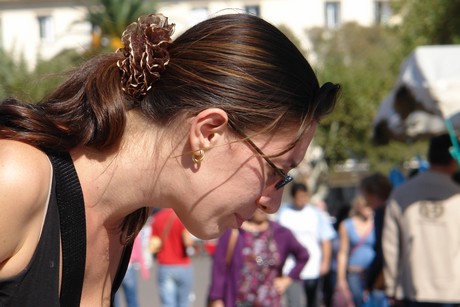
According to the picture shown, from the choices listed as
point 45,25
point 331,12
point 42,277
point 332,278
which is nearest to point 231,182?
point 42,277

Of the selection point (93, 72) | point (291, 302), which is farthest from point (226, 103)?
point (291, 302)

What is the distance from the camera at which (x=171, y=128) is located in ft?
6.48

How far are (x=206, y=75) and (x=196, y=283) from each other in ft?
48.0

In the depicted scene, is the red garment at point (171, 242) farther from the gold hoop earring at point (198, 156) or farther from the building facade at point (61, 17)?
the building facade at point (61, 17)

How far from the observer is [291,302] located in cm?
913

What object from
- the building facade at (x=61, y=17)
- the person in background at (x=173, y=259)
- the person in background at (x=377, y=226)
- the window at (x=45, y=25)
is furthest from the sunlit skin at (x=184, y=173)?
the window at (x=45, y=25)

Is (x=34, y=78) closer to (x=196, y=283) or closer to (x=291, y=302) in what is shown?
(x=291, y=302)

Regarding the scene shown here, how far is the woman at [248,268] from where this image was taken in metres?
6.97

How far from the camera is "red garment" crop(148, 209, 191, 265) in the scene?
9531 mm

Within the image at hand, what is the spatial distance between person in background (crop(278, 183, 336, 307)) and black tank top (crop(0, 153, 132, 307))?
26.0 ft

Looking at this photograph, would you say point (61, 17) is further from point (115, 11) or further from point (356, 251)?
point (356, 251)

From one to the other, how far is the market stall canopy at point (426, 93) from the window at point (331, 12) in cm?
5217

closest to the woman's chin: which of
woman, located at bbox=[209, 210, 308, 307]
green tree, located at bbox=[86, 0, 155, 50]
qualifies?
woman, located at bbox=[209, 210, 308, 307]

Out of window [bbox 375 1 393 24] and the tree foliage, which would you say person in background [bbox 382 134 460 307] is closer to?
the tree foliage
